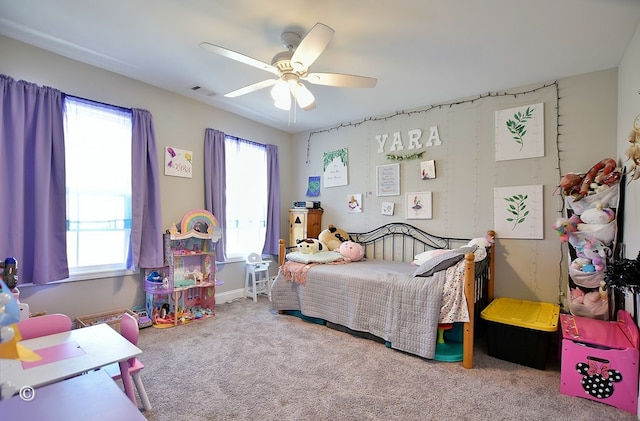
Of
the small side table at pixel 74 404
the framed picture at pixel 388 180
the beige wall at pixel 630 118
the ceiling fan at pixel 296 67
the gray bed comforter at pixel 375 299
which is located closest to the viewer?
the small side table at pixel 74 404

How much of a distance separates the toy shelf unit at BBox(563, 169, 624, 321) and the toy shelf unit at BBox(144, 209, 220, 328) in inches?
135

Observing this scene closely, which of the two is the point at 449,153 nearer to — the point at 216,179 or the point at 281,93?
the point at 281,93

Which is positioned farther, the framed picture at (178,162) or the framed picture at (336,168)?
the framed picture at (336,168)

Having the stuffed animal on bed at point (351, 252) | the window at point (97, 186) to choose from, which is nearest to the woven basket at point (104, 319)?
the window at point (97, 186)

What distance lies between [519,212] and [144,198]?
3.81m

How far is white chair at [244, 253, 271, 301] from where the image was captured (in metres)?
4.16

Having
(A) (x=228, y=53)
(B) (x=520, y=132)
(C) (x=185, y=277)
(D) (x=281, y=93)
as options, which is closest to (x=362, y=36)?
(D) (x=281, y=93)

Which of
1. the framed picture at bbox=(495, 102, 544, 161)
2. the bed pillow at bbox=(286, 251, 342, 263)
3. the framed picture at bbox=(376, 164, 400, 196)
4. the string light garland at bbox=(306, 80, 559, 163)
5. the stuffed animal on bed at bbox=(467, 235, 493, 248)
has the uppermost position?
the string light garland at bbox=(306, 80, 559, 163)

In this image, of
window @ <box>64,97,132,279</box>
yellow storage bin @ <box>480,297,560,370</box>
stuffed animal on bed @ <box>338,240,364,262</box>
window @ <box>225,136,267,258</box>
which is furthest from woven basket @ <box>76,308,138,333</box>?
yellow storage bin @ <box>480,297,560,370</box>

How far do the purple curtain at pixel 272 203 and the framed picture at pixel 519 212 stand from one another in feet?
9.24

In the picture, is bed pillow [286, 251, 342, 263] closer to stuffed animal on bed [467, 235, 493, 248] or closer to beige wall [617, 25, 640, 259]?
stuffed animal on bed [467, 235, 493, 248]

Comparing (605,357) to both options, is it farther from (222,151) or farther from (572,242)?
(222,151)

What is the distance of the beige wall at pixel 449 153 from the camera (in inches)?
106

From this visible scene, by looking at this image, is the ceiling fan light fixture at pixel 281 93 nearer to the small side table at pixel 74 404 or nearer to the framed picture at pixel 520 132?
the small side table at pixel 74 404
